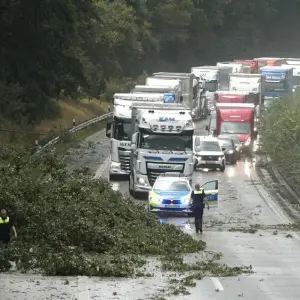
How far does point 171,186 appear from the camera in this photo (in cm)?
3841

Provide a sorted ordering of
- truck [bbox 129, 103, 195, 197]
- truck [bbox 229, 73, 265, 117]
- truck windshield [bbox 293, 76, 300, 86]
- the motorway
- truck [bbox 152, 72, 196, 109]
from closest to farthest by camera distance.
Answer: the motorway, truck [bbox 129, 103, 195, 197], truck [bbox 152, 72, 196, 109], truck [bbox 229, 73, 265, 117], truck windshield [bbox 293, 76, 300, 86]

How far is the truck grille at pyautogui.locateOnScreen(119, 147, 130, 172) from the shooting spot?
4603 cm

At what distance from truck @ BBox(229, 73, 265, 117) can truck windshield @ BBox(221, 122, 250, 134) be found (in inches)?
549

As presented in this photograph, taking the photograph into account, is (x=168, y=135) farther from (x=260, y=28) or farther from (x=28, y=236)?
(x=260, y=28)

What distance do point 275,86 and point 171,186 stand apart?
48222 mm

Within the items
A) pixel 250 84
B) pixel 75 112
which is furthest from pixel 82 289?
pixel 250 84

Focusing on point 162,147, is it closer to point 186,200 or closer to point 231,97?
point 186,200

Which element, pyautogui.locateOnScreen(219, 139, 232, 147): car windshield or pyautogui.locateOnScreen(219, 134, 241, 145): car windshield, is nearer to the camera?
pyautogui.locateOnScreen(219, 139, 232, 147): car windshield

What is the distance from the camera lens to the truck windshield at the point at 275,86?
280ft

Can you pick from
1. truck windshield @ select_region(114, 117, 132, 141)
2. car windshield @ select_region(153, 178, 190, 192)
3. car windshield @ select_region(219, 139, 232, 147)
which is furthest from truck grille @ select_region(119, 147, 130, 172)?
car windshield @ select_region(219, 139, 232, 147)

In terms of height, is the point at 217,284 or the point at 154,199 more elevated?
the point at 217,284

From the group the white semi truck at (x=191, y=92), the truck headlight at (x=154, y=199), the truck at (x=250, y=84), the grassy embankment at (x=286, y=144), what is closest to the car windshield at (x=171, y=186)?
the truck headlight at (x=154, y=199)

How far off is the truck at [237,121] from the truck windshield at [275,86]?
897 inches

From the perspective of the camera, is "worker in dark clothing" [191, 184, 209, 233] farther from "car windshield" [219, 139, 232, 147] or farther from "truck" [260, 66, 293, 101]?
"truck" [260, 66, 293, 101]
